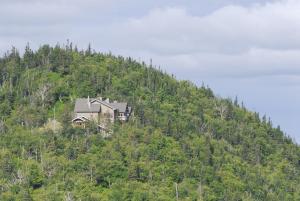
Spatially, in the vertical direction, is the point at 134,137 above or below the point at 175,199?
above

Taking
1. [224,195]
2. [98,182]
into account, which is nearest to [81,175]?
[98,182]

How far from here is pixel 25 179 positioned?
17600 centimetres

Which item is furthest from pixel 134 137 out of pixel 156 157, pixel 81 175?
pixel 81 175

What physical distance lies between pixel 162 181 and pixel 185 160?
11087mm

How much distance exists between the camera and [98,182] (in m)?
182

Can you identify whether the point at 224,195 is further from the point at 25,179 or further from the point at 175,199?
the point at 25,179

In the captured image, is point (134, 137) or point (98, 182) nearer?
point (98, 182)

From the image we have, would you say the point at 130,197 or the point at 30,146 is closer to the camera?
the point at 130,197

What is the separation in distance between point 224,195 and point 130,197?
20.1 meters

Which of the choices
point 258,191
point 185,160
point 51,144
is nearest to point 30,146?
point 51,144

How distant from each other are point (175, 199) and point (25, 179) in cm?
2815

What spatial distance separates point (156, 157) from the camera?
191 m

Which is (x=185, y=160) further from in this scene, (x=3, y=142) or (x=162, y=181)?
(x=3, y=142)

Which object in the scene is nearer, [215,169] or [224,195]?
[224,195]
